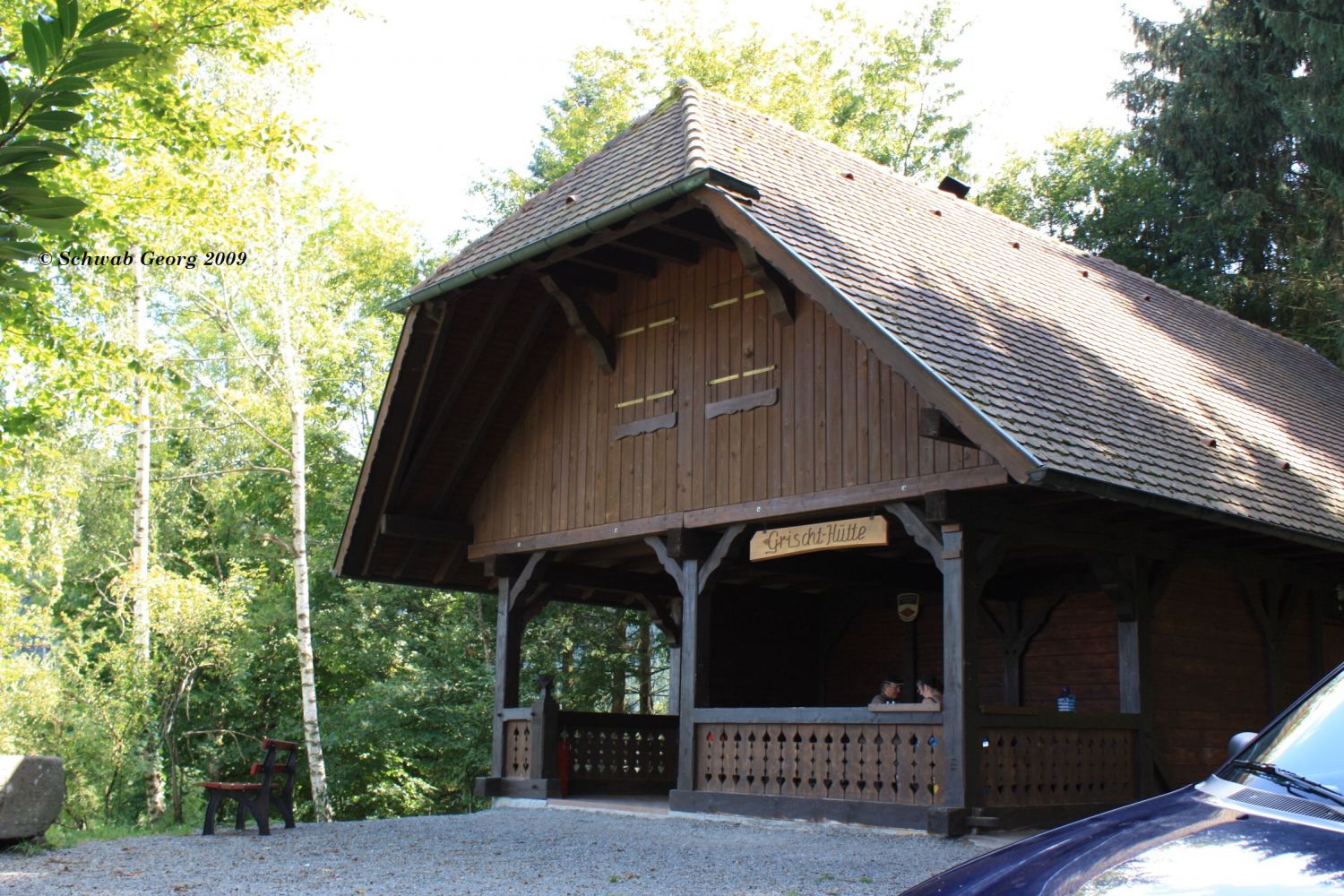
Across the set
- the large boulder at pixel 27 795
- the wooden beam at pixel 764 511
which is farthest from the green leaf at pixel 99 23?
the large boulder at pixel 27 795

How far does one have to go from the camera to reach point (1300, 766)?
315cm

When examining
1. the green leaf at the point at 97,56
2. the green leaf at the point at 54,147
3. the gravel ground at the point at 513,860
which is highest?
the green leaf at the point at 97,56

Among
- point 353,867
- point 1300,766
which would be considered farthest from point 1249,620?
point 1300,766

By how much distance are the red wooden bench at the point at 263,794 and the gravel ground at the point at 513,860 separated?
0.59 feet

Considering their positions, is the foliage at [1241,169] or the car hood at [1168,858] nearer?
the car hood at [1168,858]

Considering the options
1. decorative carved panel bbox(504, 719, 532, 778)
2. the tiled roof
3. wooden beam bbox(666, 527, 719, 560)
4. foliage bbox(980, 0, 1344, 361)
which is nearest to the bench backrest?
decorative carved panel bbox(504, 719, 532, 778)

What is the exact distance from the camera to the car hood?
2434 millimetres

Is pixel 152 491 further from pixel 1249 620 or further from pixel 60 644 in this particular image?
pixel 1249 620

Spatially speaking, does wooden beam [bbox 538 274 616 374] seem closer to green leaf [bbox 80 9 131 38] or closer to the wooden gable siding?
the wooden gable siding

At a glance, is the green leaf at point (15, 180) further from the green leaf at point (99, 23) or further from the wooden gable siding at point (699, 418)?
the wooden gable siding at point (699, 418)

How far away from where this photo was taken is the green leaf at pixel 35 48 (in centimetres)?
200

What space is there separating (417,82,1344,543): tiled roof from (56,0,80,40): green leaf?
7.44 m

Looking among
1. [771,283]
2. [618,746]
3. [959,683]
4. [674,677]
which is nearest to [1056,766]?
[959,683]

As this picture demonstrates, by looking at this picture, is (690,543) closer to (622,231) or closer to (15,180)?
(622,231)
